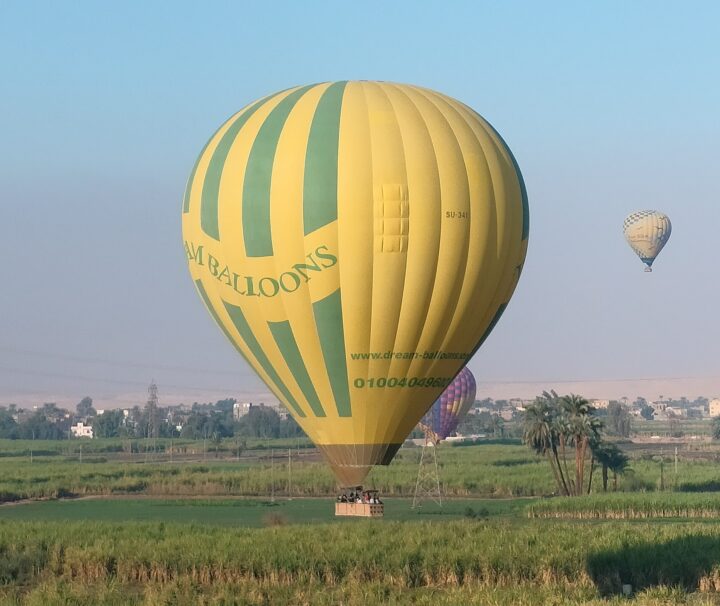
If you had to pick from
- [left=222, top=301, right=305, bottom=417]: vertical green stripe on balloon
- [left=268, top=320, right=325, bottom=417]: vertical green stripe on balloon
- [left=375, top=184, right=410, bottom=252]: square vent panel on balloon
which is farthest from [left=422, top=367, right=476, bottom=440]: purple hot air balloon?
[left=375, top=184, right=410, bottom=252]: square vent panel on balloon

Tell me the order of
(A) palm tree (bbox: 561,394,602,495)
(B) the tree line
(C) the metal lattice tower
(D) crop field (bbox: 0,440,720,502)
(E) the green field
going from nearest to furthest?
(E) the green field → (C) the metal lattice tower → (A) palm tree (bbox: 561,394,602,495) → (B) the tree line → (D) crop field (bbox: 0,440,720,502)

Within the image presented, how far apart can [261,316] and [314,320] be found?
1879mm

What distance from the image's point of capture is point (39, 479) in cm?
10869

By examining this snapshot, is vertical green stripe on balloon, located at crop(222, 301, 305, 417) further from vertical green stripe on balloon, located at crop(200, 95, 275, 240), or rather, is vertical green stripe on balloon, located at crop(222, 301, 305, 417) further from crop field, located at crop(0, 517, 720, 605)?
crop field, located at crop(0, 517, 720, 605)

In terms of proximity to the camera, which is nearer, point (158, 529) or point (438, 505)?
point (158, 529)

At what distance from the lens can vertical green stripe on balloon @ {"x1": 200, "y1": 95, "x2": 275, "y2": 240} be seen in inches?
1950

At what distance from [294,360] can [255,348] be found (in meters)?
1.69

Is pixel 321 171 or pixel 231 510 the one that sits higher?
pixel 321 171

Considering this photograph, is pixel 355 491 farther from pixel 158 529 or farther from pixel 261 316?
pixel 158 529

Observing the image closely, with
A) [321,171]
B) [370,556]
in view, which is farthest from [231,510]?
[321,171]

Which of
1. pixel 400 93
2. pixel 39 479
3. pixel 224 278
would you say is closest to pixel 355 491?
pixel 224 278

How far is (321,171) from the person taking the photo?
1876 inches

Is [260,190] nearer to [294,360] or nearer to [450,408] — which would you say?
[294,360]

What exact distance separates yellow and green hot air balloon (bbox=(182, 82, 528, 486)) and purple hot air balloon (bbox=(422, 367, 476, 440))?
65771 mm
